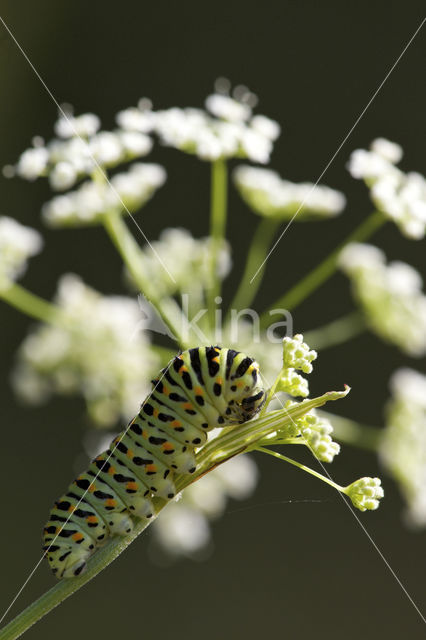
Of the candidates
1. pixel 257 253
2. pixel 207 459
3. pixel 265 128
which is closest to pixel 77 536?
pixel 207 459

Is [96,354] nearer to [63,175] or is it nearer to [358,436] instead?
[63,175]

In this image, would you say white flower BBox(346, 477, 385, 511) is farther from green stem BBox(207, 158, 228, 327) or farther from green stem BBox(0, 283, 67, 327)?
green stem BBox(0, 283, 67, 327)

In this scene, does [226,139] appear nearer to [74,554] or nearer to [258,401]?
[258,401]

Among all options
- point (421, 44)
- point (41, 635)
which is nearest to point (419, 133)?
point (421, 44)

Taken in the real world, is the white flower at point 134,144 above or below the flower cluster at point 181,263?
above

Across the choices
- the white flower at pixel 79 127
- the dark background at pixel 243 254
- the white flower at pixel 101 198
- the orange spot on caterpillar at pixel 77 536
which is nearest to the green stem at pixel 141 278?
the white flower at pixel 101 198

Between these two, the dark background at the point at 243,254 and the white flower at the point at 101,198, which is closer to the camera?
the white flower at the point at 101,198

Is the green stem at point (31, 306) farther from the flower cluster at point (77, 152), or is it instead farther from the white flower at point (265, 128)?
the white flower at point (265, 128)
